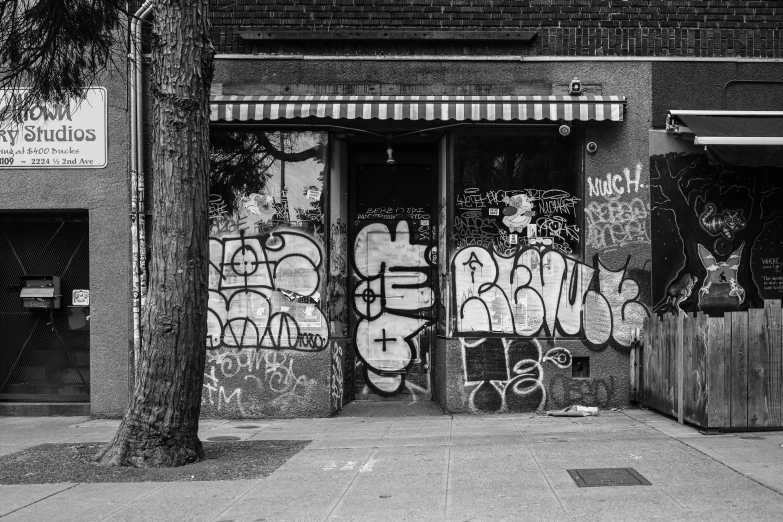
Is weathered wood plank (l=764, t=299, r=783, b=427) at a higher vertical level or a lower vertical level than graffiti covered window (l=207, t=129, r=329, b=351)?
lower

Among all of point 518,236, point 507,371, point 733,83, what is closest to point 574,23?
point 733,83

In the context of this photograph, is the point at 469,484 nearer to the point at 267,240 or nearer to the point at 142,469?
the point at 142,469

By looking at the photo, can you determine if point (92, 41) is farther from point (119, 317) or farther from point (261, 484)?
point (261, 484)

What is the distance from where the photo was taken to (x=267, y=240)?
10406 mm

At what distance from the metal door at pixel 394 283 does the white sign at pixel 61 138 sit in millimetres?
3275

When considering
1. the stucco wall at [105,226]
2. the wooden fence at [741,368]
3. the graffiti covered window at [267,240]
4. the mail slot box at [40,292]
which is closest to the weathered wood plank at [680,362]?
the wooden fence at [741,368]

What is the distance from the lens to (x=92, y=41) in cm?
937

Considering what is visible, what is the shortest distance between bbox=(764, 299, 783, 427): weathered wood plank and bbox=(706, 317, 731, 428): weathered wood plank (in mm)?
403

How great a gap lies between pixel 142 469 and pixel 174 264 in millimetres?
1771

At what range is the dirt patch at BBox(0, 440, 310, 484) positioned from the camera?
7.05m

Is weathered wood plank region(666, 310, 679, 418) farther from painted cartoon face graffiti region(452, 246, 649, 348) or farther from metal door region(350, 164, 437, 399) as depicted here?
metal door region(350, 164, 437, 399)

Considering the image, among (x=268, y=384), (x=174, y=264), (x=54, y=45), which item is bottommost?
(x=268, y=384)

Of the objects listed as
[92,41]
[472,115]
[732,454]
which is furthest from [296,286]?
[732,454]

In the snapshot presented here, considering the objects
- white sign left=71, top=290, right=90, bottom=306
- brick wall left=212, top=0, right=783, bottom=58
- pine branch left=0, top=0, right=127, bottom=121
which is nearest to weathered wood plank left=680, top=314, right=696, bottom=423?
brick wall left=212, top=0, right=783, bottom=58
